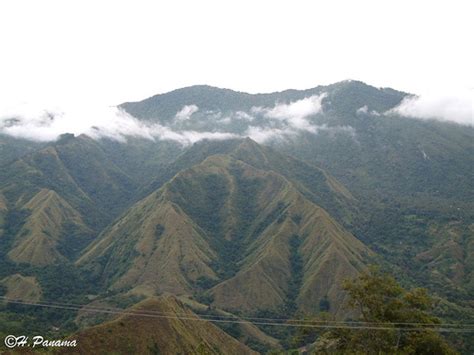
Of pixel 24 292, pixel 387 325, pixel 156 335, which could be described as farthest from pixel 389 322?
pixel 24 292

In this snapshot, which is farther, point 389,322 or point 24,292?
point 24,292

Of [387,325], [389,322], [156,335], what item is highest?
[387,325]

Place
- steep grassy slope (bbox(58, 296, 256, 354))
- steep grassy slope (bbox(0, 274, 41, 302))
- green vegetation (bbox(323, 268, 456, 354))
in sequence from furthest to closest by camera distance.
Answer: steep grassy slope (bbox(0, 274, 41, 302)), steep grassy slope (bbox(58, 296, 256, 354)), green vegetation (bbox(323, 268, 456, 354))

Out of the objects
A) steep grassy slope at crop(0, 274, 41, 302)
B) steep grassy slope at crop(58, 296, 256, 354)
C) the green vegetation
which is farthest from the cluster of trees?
steep grassy slope at crop(0, 274, 41, 302)

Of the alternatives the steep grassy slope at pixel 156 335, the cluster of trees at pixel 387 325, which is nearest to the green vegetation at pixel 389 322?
the cluster of trees at pixel 387 325

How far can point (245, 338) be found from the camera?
531ft

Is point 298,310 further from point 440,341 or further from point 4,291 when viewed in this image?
point 440,341

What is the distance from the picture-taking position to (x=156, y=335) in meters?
108

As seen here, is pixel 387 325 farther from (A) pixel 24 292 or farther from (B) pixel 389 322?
(A) pixel 24 292

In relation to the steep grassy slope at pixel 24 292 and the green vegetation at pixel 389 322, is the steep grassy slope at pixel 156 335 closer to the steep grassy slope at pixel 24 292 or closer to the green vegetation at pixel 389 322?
the green vegetation at pixel 389 322

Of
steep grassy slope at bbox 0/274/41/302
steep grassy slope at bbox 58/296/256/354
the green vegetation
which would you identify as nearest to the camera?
the green vegetation

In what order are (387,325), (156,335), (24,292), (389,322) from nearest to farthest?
(387,325)
(389,322)
(156,335)
(24,292)

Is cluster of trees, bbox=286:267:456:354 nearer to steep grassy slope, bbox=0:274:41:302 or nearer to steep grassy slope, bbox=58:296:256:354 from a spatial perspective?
steep grassy slope, bbox=58:296:256:354

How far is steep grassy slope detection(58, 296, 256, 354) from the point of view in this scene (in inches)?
3721
